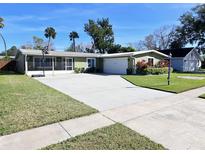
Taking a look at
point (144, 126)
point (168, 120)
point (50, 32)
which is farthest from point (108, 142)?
point (50, 32)

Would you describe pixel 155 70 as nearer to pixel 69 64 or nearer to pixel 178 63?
pixel 178 63

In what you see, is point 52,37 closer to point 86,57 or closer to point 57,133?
point 86,57

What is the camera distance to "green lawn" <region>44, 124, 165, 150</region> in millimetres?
3483

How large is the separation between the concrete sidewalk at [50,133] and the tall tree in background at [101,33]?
40080mm

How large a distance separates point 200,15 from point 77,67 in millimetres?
24564

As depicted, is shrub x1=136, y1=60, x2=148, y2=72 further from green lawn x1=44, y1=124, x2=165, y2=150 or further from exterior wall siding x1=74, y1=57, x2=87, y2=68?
green lawn x1=44, y1=124, x2=165, y2=150

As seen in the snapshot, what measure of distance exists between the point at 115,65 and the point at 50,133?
20.5 m

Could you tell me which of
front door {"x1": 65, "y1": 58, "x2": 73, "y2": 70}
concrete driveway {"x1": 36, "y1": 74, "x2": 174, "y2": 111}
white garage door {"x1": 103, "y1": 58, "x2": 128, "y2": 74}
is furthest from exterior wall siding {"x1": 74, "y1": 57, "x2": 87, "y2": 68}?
concrete driveway {"x1": 36, "y1": 74, "x2": 174, "y2": 111}

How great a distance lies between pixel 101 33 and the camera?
44.3 m

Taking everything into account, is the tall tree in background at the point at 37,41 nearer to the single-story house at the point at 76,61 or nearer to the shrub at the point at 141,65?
the single-story house at the point at 76,61

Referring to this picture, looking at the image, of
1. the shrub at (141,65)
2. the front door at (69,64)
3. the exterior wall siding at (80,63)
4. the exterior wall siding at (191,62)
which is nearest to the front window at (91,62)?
the exterior wall siding at (80,63)

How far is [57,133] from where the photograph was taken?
4191 millimetres

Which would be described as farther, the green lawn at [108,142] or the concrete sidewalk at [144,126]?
the concrete sidewalk at [144,126]

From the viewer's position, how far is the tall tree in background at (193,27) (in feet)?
103
